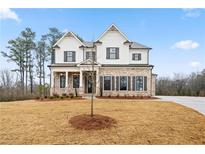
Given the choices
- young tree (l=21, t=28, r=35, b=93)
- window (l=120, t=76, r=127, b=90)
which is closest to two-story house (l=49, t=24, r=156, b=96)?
window (l=120, t=76, r=127, b=90)

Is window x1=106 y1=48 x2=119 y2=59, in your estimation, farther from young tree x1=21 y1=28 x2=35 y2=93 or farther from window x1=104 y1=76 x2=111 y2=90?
young tree x1=21 y1=28 x2=35 y2=93

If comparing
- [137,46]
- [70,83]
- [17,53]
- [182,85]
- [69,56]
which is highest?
[137,46]

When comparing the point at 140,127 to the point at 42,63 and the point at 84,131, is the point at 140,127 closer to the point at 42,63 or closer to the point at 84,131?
the point at 84,131

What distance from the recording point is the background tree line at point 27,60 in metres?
17.6

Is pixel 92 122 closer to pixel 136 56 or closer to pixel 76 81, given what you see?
pixel 76 81

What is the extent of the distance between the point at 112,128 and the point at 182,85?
14.1m

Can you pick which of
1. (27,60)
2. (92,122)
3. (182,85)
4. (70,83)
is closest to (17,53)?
(27,60)

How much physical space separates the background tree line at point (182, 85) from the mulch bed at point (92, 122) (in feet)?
40.2

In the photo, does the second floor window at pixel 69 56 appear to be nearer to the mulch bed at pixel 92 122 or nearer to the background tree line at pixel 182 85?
the mulch bed at pixel 92 122

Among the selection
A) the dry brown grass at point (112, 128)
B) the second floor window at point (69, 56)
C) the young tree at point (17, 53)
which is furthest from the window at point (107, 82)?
the young tree at point (17, 53)

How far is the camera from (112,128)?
6996 mm

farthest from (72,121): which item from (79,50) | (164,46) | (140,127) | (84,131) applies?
(79,50)

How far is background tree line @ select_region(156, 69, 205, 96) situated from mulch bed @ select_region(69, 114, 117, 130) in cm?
1225

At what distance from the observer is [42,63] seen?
19031 mm
